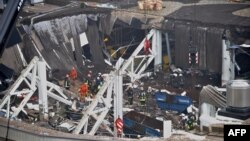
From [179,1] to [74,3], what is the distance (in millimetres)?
2626

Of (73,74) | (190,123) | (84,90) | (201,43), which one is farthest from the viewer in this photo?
(201,43)

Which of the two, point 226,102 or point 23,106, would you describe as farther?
point 23,106

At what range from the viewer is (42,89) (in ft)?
37.5

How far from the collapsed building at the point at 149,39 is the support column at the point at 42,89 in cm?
55

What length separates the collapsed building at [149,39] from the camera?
12.8 metres

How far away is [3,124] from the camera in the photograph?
33.3 ft

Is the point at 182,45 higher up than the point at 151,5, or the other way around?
the point at 151,5

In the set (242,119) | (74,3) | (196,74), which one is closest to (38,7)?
(74,3)

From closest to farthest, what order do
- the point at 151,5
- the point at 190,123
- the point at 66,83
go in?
the point at 190,123, the point at 66,83, the point at 151,5

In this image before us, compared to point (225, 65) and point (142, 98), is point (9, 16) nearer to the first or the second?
point (142, 98)

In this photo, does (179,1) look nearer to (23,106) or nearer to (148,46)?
(148,46)

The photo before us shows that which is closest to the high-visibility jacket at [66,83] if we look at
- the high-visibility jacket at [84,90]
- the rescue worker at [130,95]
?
the high-visibility jacket at [84,90]

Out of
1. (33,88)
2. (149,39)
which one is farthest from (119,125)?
(149,39)

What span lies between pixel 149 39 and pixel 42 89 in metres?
3.39
